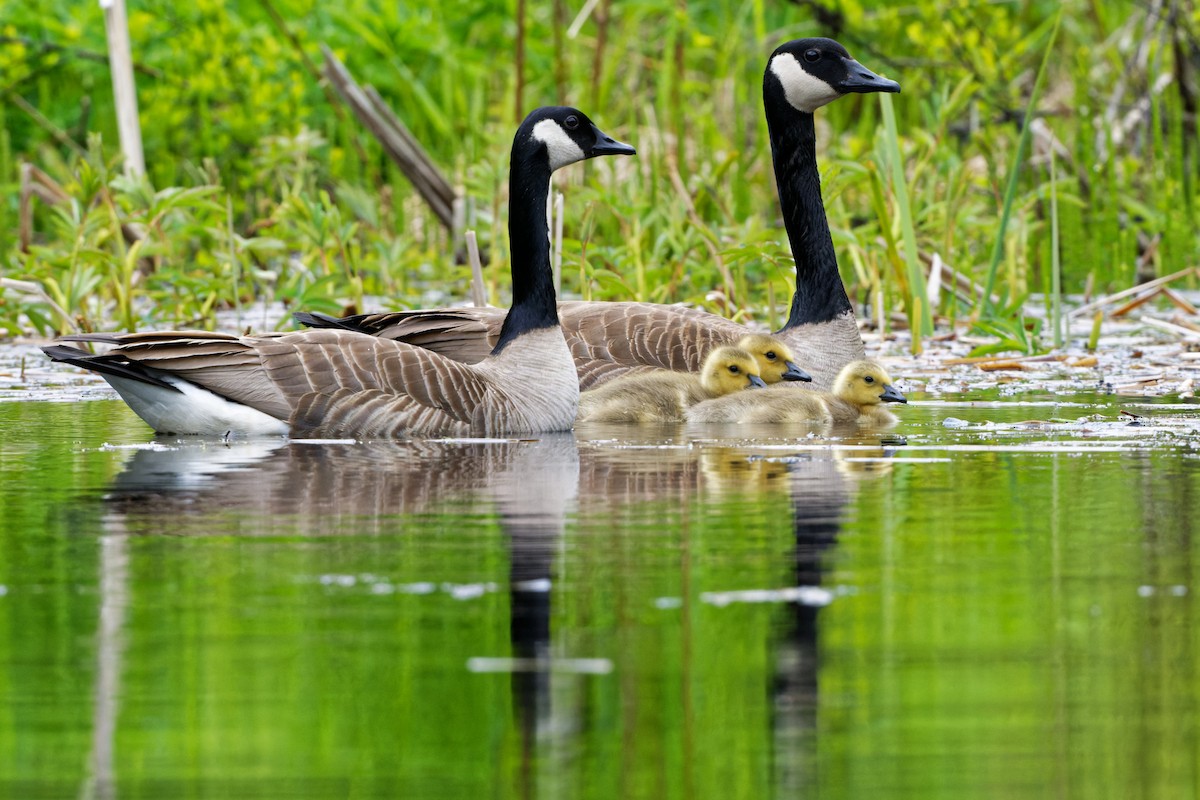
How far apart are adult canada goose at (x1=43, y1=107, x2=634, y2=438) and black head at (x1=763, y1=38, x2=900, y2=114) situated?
2.67 meters

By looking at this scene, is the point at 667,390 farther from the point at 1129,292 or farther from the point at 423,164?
the point at 423,164

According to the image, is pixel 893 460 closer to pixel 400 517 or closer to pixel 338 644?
pixel 400 517

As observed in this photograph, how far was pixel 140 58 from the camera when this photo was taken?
56.0 ft

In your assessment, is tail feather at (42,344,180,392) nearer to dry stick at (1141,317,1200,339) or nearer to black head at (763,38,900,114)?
black head at (763,38,900,114)

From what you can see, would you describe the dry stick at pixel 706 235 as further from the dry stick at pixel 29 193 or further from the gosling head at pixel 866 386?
the dry stick at pixel 29 193

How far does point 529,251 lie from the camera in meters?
8.66

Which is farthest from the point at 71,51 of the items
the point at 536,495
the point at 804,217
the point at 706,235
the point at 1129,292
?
the point at 536,495

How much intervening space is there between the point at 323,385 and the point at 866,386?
7.82 ft

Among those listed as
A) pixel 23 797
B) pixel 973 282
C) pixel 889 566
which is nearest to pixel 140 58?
pixel 973 282

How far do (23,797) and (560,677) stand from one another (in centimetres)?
103

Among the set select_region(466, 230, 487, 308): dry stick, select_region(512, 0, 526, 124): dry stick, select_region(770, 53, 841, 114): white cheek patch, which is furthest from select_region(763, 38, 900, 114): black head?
select_region(512, 0, 526, 124): dry stick

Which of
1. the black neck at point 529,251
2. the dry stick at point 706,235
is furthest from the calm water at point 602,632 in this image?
the dry stick at point 706,235

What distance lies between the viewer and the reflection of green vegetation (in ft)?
37.7

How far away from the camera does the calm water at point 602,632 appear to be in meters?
3.06
